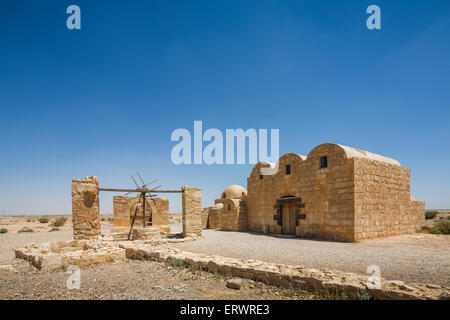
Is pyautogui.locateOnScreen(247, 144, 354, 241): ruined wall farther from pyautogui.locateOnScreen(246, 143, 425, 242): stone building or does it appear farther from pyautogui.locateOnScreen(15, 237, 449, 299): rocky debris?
pyautogui.locateOnScreen(15, 237, 449, 299): rocky debris

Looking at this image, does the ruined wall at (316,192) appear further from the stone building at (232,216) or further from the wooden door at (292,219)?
the stone building at (232,216)

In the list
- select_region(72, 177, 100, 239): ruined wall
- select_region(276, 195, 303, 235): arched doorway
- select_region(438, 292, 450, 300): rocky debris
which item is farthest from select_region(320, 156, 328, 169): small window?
select_region(72, 177, 100, 239): ruined wall

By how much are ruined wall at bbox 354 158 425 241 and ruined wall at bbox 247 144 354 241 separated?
19.7 inches

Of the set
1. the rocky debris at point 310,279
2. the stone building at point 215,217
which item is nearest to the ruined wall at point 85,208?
the rocky debris at point 310,279

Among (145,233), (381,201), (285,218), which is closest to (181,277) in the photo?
(145,233)

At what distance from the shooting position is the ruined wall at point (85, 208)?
10469 mm

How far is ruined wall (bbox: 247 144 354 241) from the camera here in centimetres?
1123

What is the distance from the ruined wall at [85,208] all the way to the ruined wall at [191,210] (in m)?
4.07
